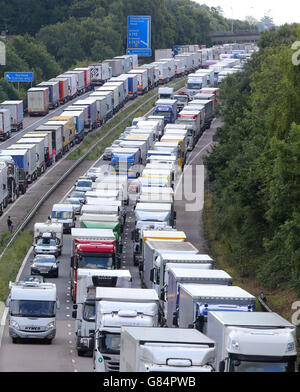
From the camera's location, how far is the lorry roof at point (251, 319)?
2167 cm

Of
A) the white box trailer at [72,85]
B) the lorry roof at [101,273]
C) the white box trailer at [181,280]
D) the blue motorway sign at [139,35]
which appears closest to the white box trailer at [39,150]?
the lorry roof at [101,273]

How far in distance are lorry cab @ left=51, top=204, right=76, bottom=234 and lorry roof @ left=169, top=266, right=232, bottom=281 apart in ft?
86.8

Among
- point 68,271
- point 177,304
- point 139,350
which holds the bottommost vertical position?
point 68,271

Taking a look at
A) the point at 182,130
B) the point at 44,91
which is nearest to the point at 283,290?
the point at 182,130

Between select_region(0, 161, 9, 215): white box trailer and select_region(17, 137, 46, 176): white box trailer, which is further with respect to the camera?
select_region(17, 137, 46, 176): white box trailer

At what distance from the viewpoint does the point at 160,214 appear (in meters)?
50.5

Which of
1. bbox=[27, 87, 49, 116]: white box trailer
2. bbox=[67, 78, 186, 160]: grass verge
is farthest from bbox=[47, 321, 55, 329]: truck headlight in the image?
bbox=[27, 87, 49, 116]: white box trailer

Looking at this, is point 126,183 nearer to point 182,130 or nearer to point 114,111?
point 182,130

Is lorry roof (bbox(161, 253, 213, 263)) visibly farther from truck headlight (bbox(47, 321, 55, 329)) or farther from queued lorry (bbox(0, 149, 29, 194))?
queued lorry (bbox(0, 149, 29, 194))

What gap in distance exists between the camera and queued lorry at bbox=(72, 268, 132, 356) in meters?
30.6

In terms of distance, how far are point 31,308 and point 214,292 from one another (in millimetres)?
7702

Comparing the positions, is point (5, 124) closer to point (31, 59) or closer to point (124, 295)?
point (31, 59)

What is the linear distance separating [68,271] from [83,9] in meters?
140

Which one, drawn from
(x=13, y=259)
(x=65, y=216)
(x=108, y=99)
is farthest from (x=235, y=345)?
(x=108, y=99)
